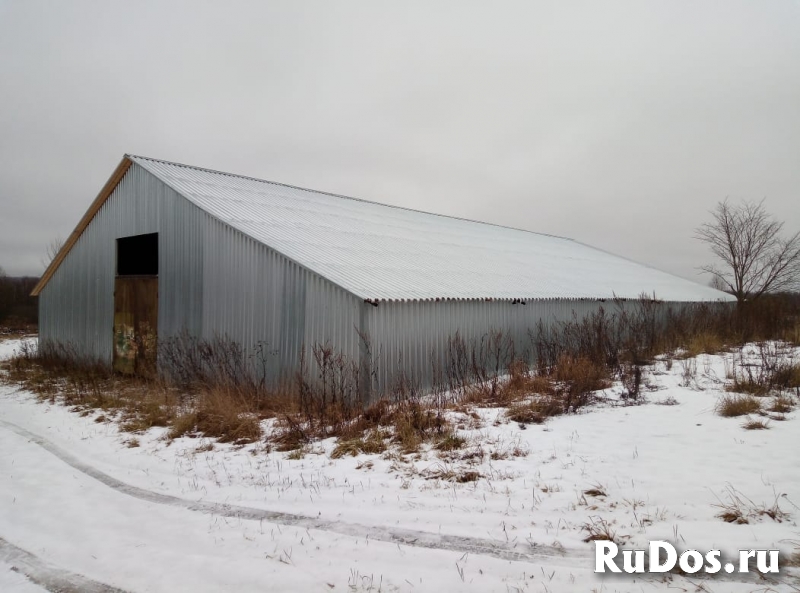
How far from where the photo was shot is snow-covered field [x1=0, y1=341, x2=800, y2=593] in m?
4.11

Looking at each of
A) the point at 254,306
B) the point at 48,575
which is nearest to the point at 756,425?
the point at 48,575

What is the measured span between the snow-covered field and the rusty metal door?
19.7 ft

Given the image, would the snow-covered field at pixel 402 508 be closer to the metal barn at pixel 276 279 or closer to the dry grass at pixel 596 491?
the dry grass at pixel 596 491

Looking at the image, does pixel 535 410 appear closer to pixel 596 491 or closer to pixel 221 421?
pixel 596 491

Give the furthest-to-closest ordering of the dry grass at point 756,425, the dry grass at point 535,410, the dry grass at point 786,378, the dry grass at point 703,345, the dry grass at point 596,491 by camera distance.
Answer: the dry grass at point 703,345 → the dry grass at point 786,378 → the dry grass at point 535,410 → the dry grass at point 756,425 → the dry grass at point 596,491

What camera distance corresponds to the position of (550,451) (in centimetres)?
683

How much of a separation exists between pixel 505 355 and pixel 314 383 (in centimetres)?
532

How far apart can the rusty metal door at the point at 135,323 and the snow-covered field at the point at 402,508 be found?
601 cm

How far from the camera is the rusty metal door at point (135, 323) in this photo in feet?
46.8

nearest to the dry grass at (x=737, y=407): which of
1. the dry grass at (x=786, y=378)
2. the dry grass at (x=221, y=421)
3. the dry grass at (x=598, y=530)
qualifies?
the dry grass at (x=786, y=378)

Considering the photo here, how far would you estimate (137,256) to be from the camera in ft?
57.2

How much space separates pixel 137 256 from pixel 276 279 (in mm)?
8683

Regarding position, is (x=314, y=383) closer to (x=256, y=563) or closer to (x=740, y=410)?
(x=256, y=563)

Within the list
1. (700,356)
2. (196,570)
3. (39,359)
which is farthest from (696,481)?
(39,359)
